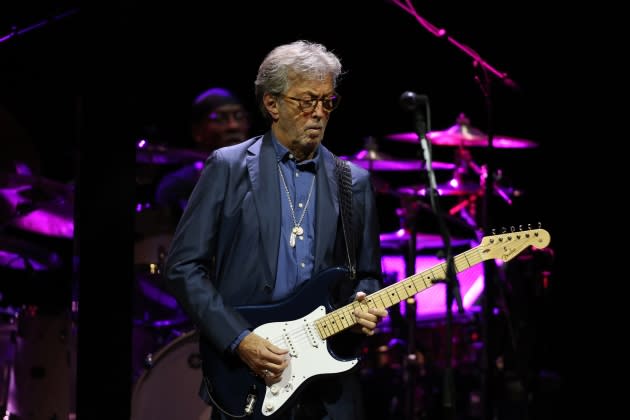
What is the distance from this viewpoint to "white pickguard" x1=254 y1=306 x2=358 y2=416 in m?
3.17

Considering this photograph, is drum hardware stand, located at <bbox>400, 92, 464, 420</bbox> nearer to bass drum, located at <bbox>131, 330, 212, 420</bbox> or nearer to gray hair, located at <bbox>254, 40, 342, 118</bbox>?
gray hair, located at <bbox>254, 40, 342, 118</bbox>

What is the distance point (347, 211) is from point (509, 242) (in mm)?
687

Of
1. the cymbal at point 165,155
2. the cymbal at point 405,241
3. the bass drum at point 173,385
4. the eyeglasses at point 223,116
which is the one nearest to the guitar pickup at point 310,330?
the bass drum at point 173,385

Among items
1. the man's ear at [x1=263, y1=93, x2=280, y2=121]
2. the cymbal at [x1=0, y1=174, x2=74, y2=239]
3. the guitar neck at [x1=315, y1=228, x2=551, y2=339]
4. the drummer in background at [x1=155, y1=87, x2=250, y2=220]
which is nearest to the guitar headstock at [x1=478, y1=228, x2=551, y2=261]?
the guitar neck at [x1=315, y1=228, x2=551, y2=339]

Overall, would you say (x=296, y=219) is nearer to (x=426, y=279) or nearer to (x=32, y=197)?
(x=426, y=279)

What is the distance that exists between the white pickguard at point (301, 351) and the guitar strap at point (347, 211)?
0.27 metres


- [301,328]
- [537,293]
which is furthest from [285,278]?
[537,293]

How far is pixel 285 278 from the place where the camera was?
330cm

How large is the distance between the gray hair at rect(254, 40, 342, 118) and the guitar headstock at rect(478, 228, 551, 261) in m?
0.91

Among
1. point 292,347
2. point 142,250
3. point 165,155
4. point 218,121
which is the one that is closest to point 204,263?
point 292,347

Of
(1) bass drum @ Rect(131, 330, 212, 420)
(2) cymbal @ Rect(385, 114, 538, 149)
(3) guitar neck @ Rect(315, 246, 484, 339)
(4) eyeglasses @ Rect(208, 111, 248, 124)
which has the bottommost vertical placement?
(1) bass drum @ Rect(131, 330, 212, 420)

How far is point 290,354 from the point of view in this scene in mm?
3197

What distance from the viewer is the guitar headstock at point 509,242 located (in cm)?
346

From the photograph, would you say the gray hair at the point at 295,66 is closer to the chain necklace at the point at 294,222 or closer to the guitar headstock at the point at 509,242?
the chain necklace at the point at 294,222
